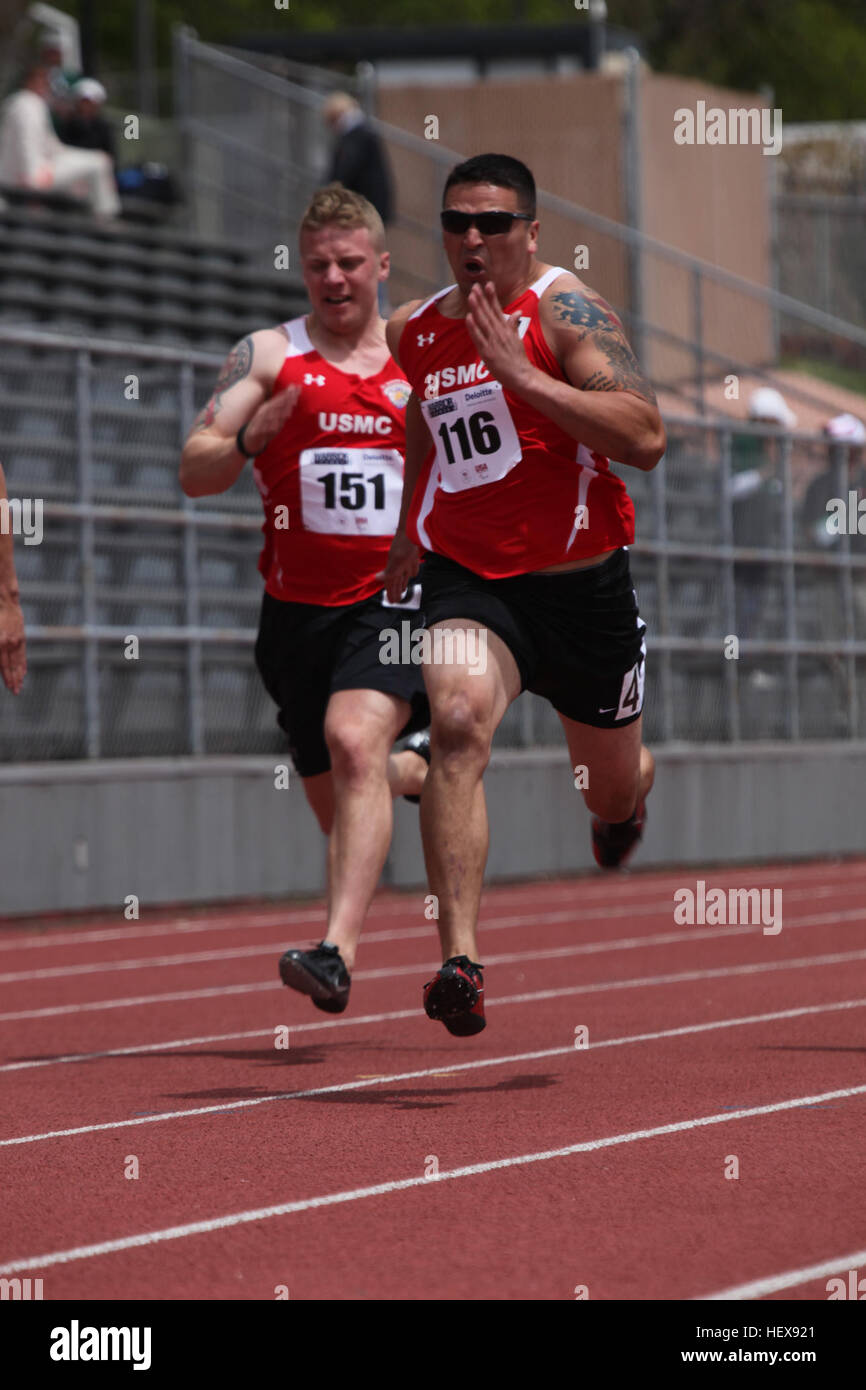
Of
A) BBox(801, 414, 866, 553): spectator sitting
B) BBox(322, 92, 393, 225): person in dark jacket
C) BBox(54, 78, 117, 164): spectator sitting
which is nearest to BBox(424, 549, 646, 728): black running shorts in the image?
BBox(801, 414, 866, 553): spectator sitting

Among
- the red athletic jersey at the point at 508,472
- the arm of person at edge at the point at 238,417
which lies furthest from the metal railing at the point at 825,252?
the red athletic jersey at the point at 508,472

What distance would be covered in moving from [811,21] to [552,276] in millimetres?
66061

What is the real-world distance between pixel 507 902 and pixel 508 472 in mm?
8422

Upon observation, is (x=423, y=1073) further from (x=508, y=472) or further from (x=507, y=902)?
(x=507, y=902)

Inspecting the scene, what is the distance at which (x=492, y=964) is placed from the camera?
11.1 m

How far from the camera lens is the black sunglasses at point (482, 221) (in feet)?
22.7

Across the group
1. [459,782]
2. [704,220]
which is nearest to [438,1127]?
[459,782]

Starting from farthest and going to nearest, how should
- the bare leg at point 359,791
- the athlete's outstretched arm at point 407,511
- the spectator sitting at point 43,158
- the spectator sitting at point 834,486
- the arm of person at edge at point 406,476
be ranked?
the spectator sitting at point 43,158 < the spectator sitting at point 834,486 < the bare leg at point 359,791 < the athlete's outstretched arm at point 407,511 < the arm of person at edge at point 406,476

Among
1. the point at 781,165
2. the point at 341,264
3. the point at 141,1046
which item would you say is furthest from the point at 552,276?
the point at 781,165

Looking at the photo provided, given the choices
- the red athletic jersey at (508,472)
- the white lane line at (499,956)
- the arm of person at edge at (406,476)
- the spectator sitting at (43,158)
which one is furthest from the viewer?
the spectator sitting at (43,158)

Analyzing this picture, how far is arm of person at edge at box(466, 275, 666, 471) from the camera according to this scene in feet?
21.8

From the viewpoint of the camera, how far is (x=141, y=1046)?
27.6ft

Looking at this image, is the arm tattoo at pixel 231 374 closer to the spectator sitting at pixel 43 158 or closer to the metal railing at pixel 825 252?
the spectator sitting at pixel 43 158

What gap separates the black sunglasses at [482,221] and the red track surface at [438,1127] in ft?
7.91
